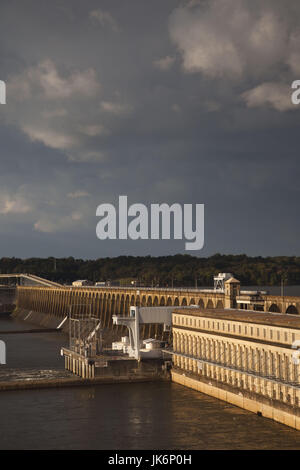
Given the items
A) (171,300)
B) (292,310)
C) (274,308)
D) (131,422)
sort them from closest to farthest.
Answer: (131,422) < (292,310) < (274,308) < (171,300)

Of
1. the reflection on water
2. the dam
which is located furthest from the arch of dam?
the reflection on water

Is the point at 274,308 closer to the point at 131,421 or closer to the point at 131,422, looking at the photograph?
the point at 131,421

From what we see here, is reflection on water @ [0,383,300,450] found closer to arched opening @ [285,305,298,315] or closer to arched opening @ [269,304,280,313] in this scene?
arched opening @ [285,305,298,315]

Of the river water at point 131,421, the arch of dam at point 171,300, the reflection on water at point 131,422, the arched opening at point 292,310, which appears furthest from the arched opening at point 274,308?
the reflection on water at point 131,422

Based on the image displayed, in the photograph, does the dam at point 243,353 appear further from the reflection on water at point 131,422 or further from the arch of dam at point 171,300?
the reflection on water at point 131,422

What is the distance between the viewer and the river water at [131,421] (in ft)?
173

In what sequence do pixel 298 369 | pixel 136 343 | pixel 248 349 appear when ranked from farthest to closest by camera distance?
pixel 136 343 < pixel 248 349 < pixel 298 369

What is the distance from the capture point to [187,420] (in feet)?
197

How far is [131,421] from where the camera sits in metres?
60.8

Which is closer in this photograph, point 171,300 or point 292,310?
point 292,310

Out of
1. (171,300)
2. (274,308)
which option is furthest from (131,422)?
(171,300)
